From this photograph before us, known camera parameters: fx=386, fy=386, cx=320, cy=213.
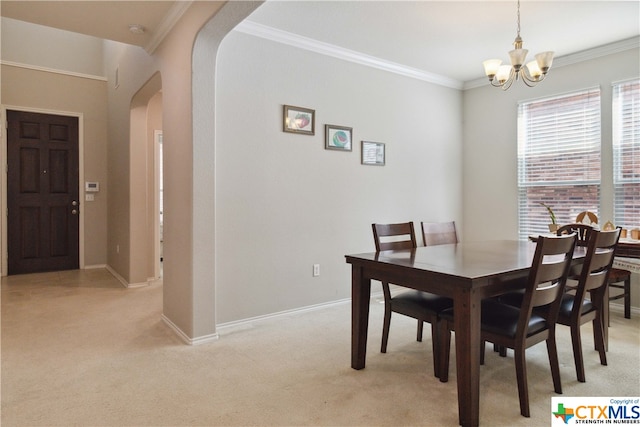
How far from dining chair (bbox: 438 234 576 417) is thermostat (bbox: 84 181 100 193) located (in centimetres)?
552

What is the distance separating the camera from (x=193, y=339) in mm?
2842

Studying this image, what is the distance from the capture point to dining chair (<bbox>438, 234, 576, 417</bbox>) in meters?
1.83

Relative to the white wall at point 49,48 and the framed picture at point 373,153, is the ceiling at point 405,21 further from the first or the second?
the white wall at point 49,48

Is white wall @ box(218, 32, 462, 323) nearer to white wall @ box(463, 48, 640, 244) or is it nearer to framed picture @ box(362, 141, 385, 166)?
framed picture @ box(362, 141, 385, 166)

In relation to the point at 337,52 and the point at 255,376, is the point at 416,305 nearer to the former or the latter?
the point at 255,376

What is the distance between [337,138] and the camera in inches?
153

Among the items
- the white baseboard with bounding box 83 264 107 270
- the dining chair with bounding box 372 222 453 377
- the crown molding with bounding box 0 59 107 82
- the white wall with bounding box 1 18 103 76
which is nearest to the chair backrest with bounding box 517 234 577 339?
the dining chair with bounding box 372 222 453 377

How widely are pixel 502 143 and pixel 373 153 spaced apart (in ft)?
5.51

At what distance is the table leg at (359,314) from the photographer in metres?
2.39

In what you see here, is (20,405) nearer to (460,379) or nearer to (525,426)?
(460,379)

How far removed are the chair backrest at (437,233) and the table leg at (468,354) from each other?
1.35m

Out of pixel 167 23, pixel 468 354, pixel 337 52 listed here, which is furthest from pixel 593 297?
pixel 167 23

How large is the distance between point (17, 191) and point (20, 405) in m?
4.40

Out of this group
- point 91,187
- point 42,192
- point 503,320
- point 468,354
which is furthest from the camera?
point 91,187
